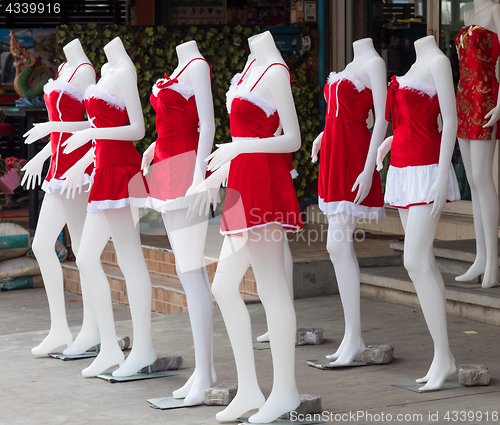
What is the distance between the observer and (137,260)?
4352 millimetres

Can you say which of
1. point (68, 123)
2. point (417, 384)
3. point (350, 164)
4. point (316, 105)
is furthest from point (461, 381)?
point (316, 105)

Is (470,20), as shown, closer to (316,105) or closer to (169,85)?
(169,85)

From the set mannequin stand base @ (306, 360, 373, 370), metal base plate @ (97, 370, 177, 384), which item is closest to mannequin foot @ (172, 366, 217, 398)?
metal base plate @ (97, 370, 177, 384)

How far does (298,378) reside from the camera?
4207mm

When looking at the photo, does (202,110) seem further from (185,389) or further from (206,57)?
(206,57)

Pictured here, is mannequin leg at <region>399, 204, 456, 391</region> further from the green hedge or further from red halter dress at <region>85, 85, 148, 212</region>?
the green hedge

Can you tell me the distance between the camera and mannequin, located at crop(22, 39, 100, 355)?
468cm

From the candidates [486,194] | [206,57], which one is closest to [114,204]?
[486,194]

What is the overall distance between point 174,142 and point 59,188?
1082 mm

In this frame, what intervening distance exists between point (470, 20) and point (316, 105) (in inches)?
129

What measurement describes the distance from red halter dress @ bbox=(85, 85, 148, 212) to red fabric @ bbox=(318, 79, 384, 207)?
0.98 meters

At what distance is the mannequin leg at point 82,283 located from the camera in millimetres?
4777

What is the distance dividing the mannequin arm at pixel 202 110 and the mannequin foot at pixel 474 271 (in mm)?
2429

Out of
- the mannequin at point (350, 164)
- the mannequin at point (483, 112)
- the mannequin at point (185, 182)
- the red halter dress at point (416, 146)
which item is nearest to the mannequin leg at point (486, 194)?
the mannequin at point (483, 112)
